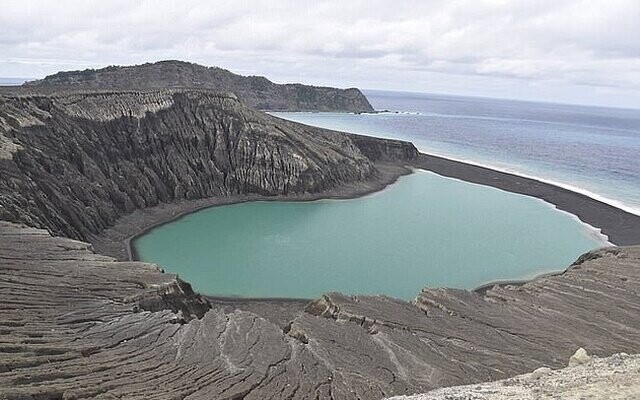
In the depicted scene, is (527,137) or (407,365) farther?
(527,137)

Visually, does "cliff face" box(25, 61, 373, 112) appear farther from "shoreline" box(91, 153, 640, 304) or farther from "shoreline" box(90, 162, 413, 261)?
"shoreline" box(90, 162, 413, 261)

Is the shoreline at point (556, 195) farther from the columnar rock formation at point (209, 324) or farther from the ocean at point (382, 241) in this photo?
the columnar rock formation at point (209, 324)

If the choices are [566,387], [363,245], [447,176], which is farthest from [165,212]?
[447,176]

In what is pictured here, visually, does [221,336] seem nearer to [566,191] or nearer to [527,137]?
[566,191]

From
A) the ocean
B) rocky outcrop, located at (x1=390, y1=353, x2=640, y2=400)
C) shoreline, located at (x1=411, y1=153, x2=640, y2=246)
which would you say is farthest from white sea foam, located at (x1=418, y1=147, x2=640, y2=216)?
rocky outcrop, located at (x1=390, y1=353, x2=640, y2=400)

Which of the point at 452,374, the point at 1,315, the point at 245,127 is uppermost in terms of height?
the point at 245,127

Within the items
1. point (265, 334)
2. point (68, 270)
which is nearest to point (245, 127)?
point (68, 270)
